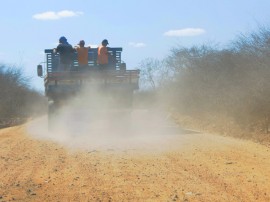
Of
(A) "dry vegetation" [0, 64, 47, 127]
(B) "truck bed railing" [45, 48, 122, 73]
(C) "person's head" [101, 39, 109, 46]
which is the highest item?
(C) "person's head" [101, 39, 109, 46]

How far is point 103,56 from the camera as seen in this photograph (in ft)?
53.0

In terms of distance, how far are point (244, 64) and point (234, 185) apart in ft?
38.6

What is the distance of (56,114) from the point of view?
16.1m

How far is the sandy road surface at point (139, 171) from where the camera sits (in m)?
7.16


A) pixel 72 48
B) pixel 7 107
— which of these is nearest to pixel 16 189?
pixel 72 48

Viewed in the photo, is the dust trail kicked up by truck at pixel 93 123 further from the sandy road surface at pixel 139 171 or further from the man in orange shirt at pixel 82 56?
the sandy road surface at pixel 139 171

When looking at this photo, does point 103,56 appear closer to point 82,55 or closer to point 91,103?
point 82,55

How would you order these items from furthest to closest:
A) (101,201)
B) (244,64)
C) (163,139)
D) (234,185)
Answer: (244,64) → (163,139) → (234,185) → (101,201)

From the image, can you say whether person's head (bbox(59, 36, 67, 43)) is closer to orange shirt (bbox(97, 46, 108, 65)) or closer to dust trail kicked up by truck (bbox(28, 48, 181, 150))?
dust trail kicked up by truck (bbox(28, 48, 181, 150))

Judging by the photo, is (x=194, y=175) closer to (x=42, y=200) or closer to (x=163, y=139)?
(x=42, y=200)

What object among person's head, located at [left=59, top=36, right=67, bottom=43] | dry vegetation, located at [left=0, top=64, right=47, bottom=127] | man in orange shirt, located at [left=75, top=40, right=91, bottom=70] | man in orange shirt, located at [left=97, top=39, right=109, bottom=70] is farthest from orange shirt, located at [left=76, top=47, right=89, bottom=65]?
dry vegetation, located at [left=0, top=64, right=47, bottom=127]

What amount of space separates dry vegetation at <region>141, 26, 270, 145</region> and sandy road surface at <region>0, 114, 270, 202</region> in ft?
8.37

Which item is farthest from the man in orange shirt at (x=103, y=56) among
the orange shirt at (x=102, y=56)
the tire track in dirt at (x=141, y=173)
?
the tire track in dirt at (x=141, y=173)

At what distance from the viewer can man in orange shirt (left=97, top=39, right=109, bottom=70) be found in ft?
52.7
